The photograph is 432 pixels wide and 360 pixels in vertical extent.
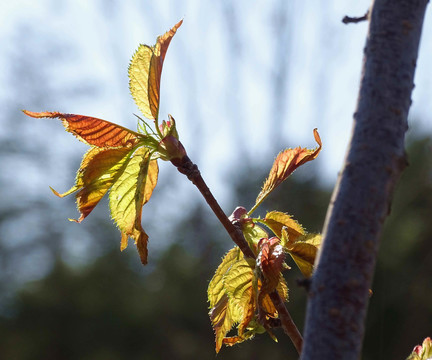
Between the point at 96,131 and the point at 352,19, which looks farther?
the point at 96,131

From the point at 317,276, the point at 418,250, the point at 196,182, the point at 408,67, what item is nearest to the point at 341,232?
the point at 317,276

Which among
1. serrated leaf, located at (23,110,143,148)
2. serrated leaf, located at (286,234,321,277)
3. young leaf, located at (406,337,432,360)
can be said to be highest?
serrated leaf, located at (23,110,143,148)

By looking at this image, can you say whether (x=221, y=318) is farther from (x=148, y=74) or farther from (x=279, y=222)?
(x=148, y=74)

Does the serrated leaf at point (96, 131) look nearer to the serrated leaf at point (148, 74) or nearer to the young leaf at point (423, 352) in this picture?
the serrated leaf at point (148, 74)

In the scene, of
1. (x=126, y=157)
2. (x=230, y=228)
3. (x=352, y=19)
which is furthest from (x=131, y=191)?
(x=352, y=19)

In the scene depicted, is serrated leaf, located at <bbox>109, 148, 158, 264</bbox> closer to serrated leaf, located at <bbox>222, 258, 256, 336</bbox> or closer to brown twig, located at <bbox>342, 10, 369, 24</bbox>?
Result: serrated leaf, located at <bbox>222, 258, 256, 336</bbox>

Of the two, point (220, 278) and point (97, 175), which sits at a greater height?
point (97, 175)

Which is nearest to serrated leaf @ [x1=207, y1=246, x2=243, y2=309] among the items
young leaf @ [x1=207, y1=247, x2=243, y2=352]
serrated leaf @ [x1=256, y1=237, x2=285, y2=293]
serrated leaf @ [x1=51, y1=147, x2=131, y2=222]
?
young leaf @ [x1=207, y1=247, x2=243, y2=352]

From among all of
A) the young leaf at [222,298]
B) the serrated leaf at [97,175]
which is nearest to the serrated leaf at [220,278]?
the young leaf at [222,298]
